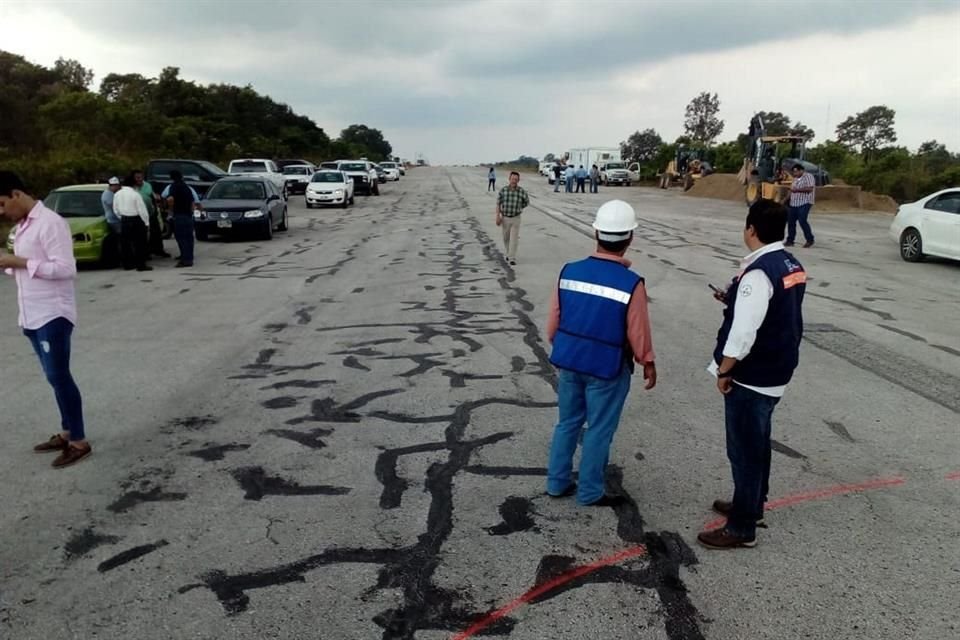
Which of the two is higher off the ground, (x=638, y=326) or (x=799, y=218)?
(x=799, y=218)

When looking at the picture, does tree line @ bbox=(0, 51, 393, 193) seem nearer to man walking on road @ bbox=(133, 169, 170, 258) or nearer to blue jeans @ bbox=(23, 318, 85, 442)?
man walking on road @ bbox=(133, 169, 170, 258)

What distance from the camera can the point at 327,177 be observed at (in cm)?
3019

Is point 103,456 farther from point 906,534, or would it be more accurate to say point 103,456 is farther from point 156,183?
point 156,183

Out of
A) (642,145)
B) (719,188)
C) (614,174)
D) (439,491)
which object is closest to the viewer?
(439,491)

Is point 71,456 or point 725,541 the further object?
point 71,456

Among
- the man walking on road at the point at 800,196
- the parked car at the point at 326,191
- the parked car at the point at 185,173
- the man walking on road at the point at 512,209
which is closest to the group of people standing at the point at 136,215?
the man walking on road at the point at 512,209

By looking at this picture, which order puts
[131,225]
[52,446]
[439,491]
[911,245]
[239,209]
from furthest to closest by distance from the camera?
[239,209]
[911,245]
[131,225]
[52,446]
[439,491]

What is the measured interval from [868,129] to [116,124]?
194ft

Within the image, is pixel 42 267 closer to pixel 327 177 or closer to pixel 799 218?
pixel 799 218

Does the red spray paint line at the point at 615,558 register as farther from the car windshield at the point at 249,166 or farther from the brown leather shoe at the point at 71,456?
the car windshield at the point at 249,166

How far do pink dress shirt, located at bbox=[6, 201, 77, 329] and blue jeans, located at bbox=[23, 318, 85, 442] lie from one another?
0.06 metres

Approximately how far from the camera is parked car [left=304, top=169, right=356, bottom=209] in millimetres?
29109

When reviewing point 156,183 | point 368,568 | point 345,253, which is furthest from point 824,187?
point 368,568

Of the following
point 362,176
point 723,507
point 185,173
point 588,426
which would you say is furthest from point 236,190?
point 362,176
